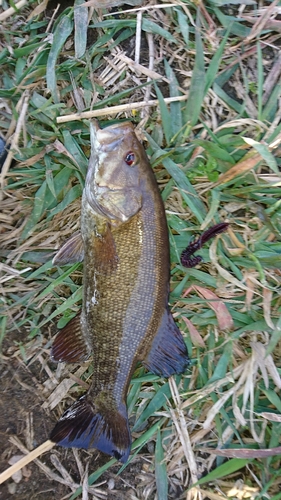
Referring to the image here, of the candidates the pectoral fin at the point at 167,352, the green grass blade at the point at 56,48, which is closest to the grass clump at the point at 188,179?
the green grass blade at the point at 56,48

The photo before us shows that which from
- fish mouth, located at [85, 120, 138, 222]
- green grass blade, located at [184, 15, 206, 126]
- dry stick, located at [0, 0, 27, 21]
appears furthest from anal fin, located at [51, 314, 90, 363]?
dry stick, located at [0, 0, 27, 21]

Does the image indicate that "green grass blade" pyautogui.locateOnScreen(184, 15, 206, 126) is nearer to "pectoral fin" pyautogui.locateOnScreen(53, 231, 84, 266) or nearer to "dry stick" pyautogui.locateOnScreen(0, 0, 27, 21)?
"pectoral fin" pyautogui.locateOnScreen(53, 231, 84, 266)

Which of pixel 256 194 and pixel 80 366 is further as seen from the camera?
pixel 80 366

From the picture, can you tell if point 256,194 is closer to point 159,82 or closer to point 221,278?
point 221,278

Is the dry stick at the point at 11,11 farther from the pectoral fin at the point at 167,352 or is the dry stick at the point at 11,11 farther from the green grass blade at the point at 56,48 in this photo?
the pectoral fin at the point at 167,352

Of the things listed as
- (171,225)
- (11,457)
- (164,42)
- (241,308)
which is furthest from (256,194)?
(11,457)
